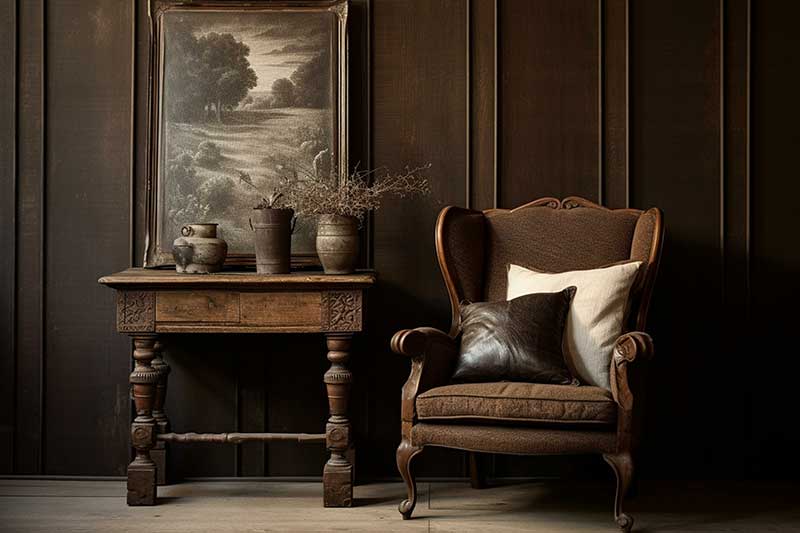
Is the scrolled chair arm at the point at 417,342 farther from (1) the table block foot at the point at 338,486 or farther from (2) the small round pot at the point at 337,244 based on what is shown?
(1) the table block foot at the point at 338,486

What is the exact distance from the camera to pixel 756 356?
431 centimetres

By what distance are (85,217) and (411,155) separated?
1.42 meters

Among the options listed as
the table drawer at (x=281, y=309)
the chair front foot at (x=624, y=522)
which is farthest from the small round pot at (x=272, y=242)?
the chair front foot at (x=624, y=522)

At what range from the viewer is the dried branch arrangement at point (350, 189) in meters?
3.96

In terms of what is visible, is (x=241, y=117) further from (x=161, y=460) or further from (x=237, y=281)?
(x=161, y=460)

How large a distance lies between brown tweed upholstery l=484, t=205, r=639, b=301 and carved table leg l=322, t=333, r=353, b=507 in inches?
27.6

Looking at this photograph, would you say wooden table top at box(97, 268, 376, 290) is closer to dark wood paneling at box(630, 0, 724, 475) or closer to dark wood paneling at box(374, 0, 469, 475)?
dark wood paneling at box(374, 0, 469, 475)

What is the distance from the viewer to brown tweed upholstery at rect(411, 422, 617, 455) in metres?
3.39

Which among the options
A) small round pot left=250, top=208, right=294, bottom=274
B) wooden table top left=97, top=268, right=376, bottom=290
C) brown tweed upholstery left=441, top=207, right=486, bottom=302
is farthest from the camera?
brown tweed upholstery left=441, top=207, right=486, bottom=302

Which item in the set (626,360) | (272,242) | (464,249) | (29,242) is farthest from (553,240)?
(29,242)

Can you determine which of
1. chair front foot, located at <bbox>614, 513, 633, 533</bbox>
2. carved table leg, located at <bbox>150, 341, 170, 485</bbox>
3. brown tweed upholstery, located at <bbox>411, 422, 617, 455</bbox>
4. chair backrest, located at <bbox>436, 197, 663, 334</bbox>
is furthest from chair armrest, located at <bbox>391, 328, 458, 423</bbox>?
carved table leg, located at <bbox>150, 341, 170, 485</bbox>

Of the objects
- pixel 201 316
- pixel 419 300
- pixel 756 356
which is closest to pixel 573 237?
pixel 419 300

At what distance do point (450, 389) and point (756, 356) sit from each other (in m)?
1.55

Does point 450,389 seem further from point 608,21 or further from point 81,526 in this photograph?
point 608,21
